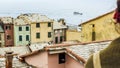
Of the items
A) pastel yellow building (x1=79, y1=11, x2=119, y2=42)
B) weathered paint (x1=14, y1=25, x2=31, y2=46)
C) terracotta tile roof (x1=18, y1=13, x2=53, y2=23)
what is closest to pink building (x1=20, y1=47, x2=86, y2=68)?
pastel yellow building (x1=79, y1=11, x2=119, y2=42)

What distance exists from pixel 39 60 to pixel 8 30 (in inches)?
1514

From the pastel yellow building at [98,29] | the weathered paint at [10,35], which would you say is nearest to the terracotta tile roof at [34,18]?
the weathered paint at [10,35]

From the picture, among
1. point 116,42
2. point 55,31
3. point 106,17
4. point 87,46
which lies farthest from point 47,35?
point 116,42

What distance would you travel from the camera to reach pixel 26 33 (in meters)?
50.5

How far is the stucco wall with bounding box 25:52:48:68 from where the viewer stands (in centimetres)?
1050

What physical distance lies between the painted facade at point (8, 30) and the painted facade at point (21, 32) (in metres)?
0.59

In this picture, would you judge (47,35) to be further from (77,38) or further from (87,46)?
(87,46)

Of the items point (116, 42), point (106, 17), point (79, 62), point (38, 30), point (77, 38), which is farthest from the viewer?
point (38, 30)

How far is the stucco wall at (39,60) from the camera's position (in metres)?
10.5

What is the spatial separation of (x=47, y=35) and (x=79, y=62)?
4190 cm

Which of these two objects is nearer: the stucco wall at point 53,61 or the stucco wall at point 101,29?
the stucco wall at point 53,61

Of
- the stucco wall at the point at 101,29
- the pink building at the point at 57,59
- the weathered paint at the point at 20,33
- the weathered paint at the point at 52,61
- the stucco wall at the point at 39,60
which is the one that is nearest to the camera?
the pink building at the point at 57,59

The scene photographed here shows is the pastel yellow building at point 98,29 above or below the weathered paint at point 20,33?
above

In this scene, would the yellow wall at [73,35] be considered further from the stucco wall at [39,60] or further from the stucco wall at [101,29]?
the stucco wall at [39,60]
